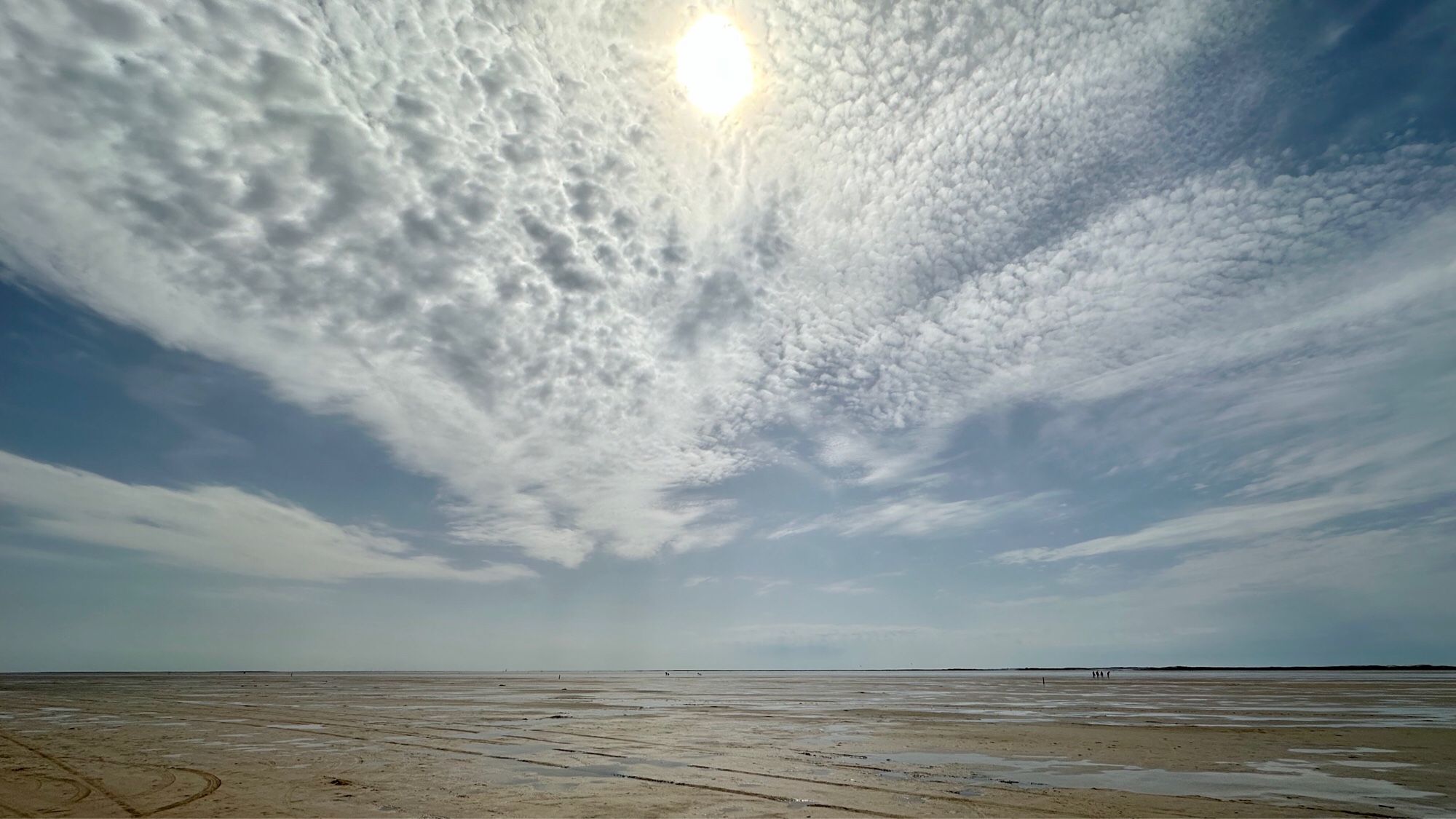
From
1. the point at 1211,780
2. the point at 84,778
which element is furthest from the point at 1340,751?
the point at 84,778

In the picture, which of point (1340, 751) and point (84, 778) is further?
point (1340, 751)

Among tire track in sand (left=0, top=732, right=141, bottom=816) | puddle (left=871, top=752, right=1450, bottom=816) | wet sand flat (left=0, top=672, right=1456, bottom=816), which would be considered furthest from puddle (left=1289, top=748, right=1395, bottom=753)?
tire track in sand (left=0, top=732, right=141, bottom=816)

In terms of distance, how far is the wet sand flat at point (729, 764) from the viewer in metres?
12.5

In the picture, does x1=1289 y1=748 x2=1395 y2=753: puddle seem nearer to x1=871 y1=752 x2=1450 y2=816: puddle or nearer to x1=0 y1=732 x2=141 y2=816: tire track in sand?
x1=871 y1=752 x2=1450 y2=816: puddle

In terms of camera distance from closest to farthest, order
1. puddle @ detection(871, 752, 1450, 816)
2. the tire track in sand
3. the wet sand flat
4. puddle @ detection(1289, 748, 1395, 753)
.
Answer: the tire track in sand → the wet sand flat → puddle @ detection(871, 752, 1450, 816) → puddle @ detection(1289, 748, 1395, 753)

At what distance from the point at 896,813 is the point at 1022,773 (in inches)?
256

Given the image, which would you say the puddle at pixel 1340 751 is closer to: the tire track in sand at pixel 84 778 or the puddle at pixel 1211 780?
the puddle at pixel 1211 780

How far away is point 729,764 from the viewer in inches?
686

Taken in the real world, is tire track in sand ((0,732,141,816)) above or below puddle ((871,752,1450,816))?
above

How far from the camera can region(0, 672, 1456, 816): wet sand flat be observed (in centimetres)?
1254

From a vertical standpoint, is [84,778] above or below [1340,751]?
above

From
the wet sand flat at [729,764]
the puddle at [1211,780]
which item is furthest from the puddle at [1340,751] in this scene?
the puddle at [1211,780]

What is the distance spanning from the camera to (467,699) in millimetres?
49250

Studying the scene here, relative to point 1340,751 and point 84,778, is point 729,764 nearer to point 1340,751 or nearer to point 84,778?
point 84,778
